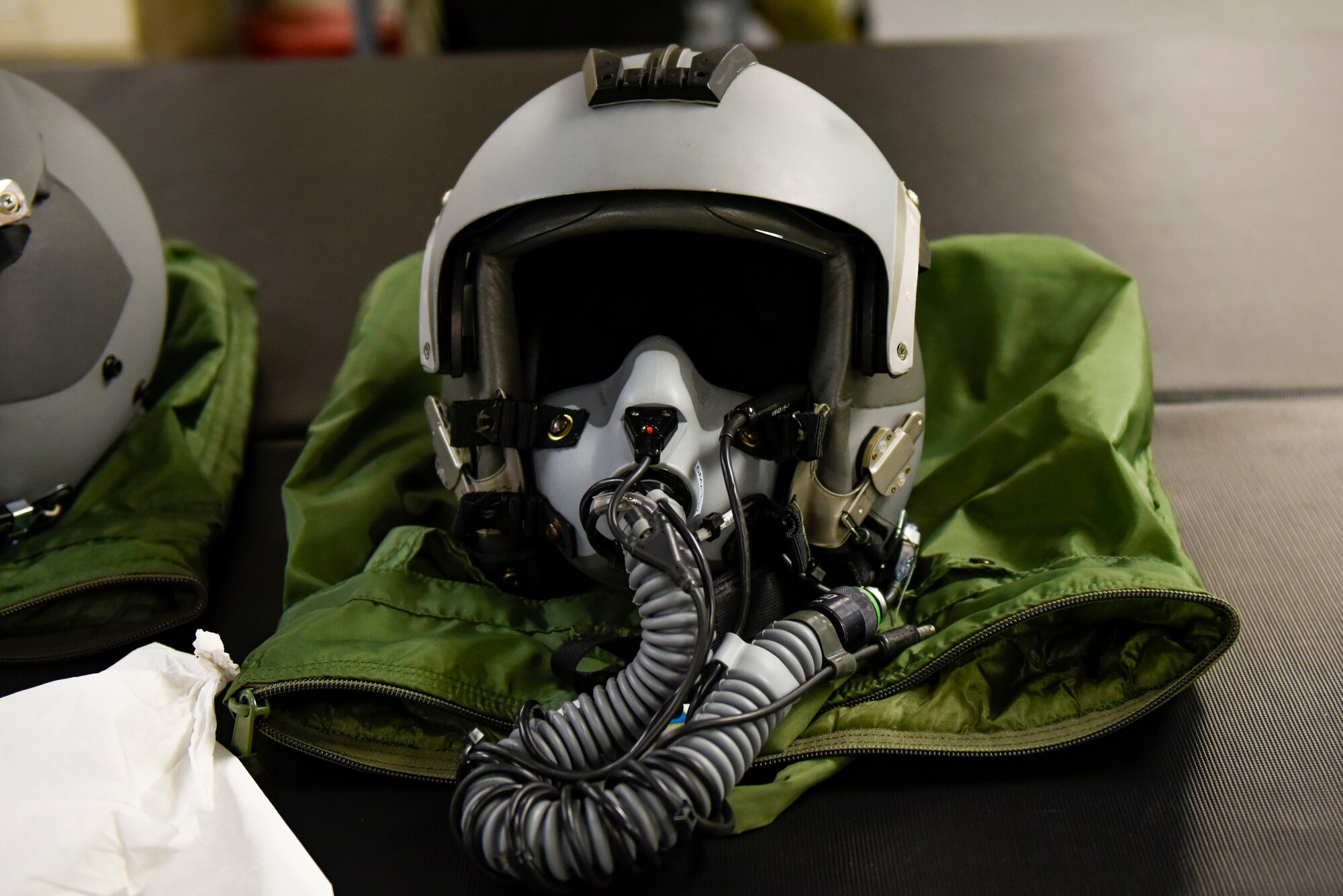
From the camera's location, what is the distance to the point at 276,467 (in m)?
1.37

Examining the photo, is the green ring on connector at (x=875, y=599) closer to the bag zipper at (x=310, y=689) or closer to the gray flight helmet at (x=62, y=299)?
the bag zipper at (x=310, y=689)

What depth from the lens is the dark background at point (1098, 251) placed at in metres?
0.88

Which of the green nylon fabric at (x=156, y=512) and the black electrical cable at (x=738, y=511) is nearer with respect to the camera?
the black electrical cable at (x=738, y=511)

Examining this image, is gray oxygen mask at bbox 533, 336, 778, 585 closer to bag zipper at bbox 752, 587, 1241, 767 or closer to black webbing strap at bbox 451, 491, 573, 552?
black webbing strap at bbox 451, 491, 573, 552

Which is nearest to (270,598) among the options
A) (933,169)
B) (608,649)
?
(608,649)

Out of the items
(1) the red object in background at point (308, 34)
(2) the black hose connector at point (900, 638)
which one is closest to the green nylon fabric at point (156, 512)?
(2) the black hose connector at point (900, 638)

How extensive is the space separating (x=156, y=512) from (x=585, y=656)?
0.53 m

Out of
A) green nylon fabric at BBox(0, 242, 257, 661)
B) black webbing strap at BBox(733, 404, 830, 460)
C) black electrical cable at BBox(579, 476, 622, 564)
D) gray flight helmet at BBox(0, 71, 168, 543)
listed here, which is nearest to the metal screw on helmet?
gray flight helmet at BBox(0, 71, 168, 543)

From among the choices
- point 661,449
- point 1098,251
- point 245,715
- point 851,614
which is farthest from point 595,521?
point 1098,251

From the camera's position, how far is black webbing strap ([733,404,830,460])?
985 mm

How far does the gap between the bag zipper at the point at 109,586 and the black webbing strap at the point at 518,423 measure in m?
0.36

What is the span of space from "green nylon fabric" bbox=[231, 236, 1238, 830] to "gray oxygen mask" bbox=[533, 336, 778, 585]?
0.13 m

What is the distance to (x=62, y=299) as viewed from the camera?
1143 mm

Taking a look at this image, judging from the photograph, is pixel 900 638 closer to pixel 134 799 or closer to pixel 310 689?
pixel 310 689
